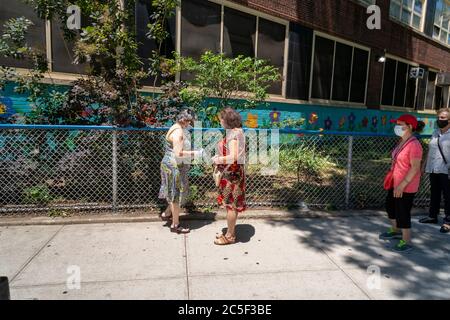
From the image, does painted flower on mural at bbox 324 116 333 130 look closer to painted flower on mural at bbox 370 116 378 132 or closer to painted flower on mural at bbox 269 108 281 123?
painted flower on mural at bbox 269 108 281 123

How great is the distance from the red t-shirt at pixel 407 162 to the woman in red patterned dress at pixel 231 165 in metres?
1.90

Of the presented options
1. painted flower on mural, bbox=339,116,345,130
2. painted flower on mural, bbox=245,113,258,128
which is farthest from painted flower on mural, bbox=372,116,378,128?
painted flower on mural, bbox=245,113,258,128

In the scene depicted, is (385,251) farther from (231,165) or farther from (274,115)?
(274,115)

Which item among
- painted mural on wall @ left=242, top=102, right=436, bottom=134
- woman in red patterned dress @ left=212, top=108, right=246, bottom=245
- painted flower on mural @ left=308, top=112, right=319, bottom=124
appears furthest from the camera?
painted flower on mural @ left=308, top=112, right=319, bottom=124

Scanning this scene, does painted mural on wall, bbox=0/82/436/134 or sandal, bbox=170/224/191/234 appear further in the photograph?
painted mural on wall, bbox=0/82/436/134

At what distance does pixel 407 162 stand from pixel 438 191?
5.43ft

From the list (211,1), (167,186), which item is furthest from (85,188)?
(211,1)

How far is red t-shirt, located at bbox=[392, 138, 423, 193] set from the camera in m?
4.00

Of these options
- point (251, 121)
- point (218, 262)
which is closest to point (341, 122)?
point (251, 121)

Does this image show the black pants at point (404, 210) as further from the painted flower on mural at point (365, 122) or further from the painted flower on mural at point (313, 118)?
the painted flower on mural at point (365, 122)

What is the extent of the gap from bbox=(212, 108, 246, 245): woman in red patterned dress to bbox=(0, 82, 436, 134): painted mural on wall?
177 inches

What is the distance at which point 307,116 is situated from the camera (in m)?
11.8

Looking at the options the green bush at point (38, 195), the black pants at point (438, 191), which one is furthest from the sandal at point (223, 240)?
the black pants at point (438, 191)

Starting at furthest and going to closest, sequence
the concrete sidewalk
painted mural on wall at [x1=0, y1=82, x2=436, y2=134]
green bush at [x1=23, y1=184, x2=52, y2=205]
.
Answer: painted mural on wall at [x1=0, y1=82, x2=436, y2=134], green bush at [x1=23, y1=184, x2=52, y2=205], the concrete sidewalk
